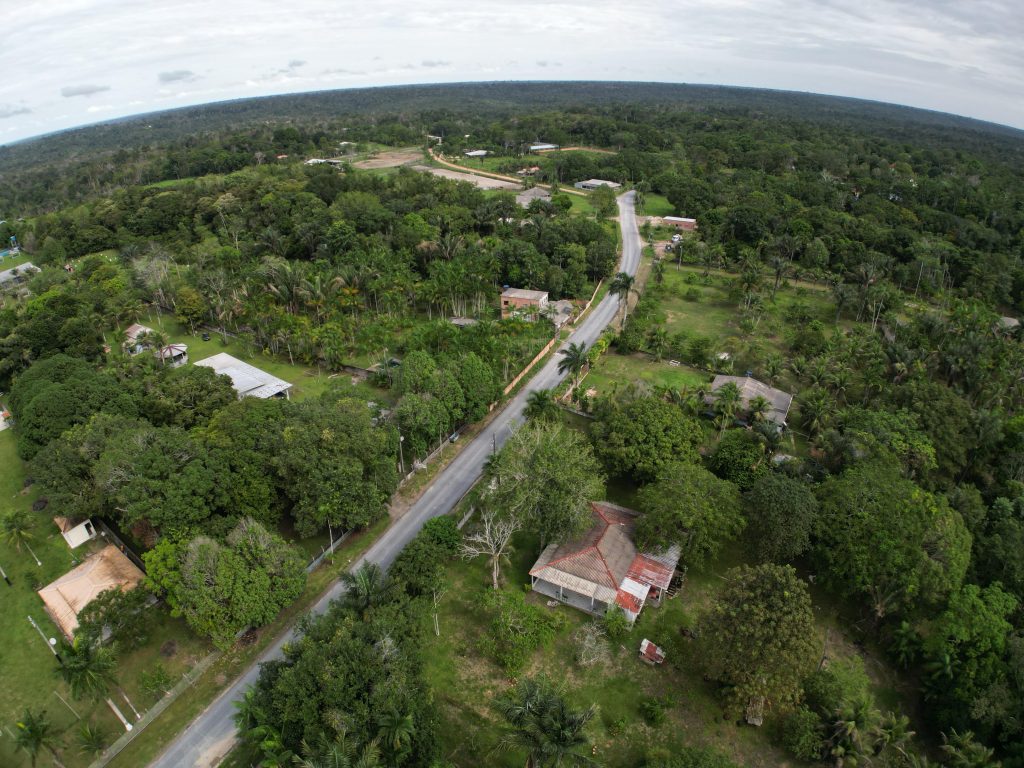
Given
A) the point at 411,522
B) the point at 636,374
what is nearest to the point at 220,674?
the point at 411,522

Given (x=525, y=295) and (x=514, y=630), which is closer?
(x=514, y=630)

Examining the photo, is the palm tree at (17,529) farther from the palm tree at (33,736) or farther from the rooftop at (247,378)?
the palm tree at (33,736)

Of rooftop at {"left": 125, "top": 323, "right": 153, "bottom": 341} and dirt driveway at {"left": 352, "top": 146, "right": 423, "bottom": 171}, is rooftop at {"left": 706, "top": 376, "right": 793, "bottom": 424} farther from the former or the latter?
dirt driveway at {"left": 352, "top": 146, "right": 423, "bottom": 171}

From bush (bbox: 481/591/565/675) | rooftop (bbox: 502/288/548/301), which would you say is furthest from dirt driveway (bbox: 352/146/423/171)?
bush (bbox: 481/591/565/675)

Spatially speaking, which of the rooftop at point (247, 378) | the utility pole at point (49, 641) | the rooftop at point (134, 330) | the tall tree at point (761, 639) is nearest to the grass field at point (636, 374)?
the tall tree at point (761, 639)

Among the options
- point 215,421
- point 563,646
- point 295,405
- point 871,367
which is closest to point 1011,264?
point 871,367

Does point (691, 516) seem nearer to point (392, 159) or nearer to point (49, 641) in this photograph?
point (49, 641)
